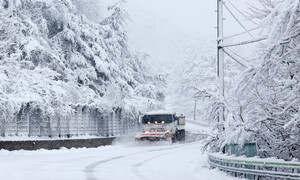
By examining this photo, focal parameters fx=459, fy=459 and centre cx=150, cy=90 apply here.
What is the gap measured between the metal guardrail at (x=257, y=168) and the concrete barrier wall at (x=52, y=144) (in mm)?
13535

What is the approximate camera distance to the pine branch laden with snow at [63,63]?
89.1ft

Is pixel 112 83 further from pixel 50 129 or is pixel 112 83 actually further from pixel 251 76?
pixel 251 76

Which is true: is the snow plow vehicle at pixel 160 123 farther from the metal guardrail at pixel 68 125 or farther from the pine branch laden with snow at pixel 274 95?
the pine branch laden with snow at pixel 274 95

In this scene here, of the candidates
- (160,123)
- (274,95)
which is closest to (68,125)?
(160,123)

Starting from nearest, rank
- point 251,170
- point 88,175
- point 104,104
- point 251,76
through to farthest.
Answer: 1. point 251,76
2. point 251,170
3. point 88,175
4. point 104,104

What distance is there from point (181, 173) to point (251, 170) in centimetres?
335

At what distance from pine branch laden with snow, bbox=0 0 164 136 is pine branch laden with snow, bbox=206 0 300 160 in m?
14.3

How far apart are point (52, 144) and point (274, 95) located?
17.8 m

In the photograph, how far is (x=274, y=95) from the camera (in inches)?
551

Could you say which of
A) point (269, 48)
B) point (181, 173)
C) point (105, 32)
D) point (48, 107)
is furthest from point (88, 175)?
point (105, 32)

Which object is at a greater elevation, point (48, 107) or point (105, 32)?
point (105, 32)

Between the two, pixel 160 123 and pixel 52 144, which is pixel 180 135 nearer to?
pixel 160 123

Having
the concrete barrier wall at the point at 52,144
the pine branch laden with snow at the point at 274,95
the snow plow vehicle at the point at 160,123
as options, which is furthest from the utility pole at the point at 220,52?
the snow plow vehicle at the point at 160,123

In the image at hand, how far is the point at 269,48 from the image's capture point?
32.8 feet
